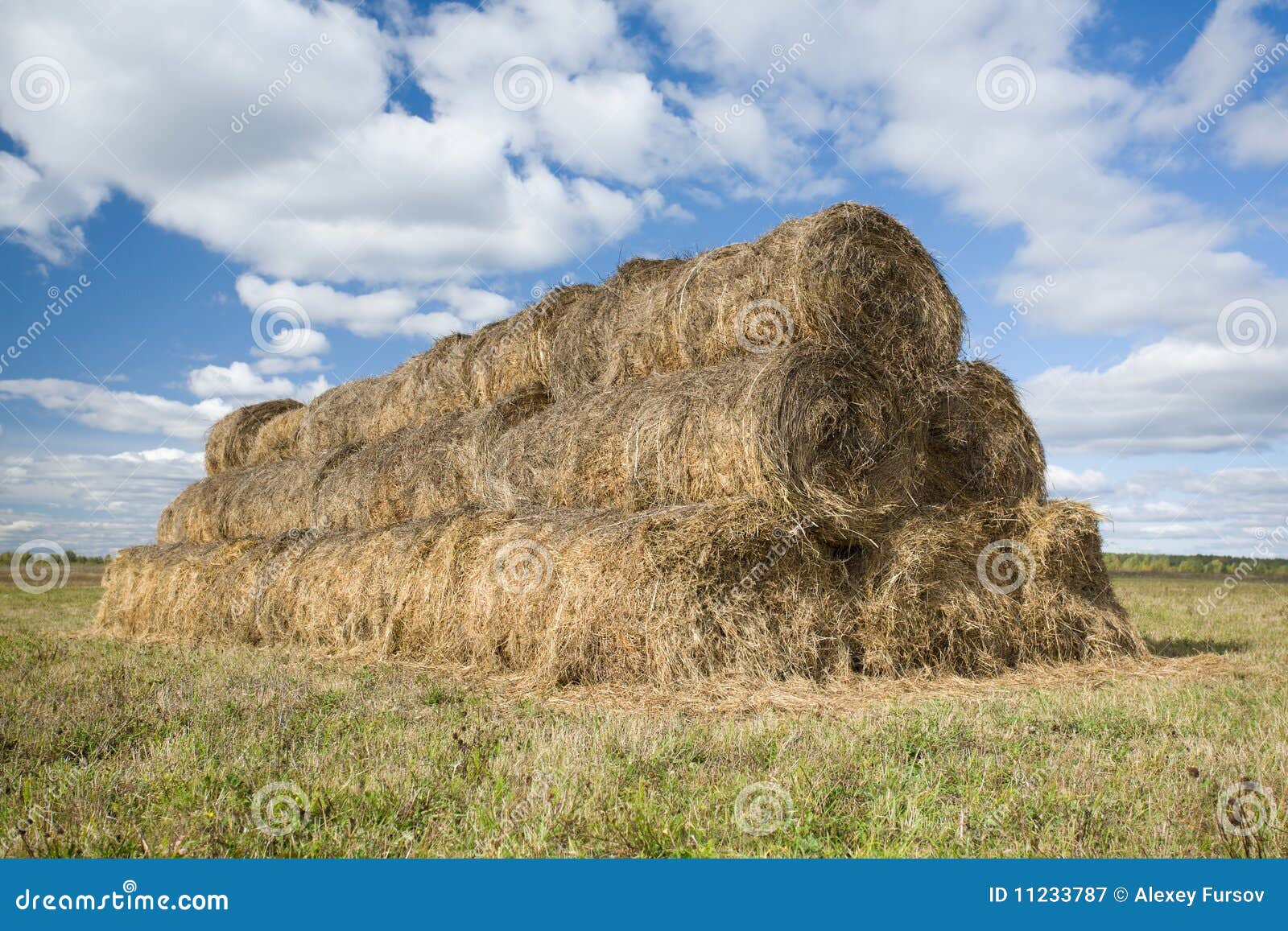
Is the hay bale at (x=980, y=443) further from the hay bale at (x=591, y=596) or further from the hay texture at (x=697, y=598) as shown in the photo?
the hay bale at (x=591, y=596)

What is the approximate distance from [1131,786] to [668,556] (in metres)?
3.57

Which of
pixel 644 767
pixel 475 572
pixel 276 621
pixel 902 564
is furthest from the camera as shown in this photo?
pixel 276 621

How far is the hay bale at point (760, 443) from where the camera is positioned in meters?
7.26

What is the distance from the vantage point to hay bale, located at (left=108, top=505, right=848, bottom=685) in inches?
267

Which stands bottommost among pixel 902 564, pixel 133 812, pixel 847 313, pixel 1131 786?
pixel 1131 786

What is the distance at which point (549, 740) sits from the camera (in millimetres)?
4859

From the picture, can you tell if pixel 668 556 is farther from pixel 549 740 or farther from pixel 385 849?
pixel 385 849

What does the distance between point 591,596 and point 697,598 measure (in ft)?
2.73

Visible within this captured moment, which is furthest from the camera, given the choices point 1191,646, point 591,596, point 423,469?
point 423,469

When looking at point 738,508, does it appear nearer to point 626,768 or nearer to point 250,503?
point 626,768

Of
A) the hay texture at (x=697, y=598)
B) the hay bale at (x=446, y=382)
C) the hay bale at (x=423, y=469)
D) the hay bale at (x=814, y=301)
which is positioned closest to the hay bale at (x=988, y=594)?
the hay texture at (x=697, y=598)

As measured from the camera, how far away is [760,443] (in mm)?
7109

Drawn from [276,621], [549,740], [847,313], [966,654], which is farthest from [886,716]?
[276,621]

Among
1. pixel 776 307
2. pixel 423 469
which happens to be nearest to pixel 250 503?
pixel 423 469
